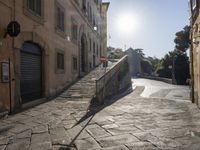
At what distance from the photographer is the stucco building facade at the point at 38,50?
35.2ft

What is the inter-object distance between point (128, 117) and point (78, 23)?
14.6 m

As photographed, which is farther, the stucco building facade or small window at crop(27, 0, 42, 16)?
small window at crop(27, 0, 42, 16)

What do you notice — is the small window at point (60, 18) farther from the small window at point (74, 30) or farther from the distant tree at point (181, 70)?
the distant tree at point (181, 70)

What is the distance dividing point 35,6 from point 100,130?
798cm

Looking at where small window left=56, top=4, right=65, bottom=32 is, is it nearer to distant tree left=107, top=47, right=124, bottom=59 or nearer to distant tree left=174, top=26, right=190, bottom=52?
distant tree left=174, top=26, right=190, bottom=52

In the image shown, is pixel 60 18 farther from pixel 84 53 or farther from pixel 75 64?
pixel 84 53

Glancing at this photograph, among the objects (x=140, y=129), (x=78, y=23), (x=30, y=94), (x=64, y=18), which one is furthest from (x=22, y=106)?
(x=78, y=23)

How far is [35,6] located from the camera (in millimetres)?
13789

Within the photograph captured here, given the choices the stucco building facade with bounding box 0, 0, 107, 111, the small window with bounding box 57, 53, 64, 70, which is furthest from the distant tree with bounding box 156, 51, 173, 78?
the small window with bounding box 57, 53, 64, 70

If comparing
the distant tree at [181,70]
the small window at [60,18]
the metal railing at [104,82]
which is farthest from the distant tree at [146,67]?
the small window at [60,18]

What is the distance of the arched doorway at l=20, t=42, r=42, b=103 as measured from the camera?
12.4 meters

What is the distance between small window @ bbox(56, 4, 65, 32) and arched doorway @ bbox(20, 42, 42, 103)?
137 inches

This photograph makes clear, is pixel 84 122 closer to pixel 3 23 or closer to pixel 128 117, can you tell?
pixel 128 117

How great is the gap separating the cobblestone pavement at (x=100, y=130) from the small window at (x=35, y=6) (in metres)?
4.75
